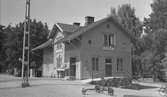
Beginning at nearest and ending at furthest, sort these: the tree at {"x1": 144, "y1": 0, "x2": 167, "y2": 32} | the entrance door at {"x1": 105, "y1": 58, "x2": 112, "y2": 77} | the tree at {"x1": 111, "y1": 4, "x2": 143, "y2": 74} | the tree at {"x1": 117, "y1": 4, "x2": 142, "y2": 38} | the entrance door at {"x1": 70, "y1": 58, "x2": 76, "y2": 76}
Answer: the entrance door at {"x1": 70, "y1": 58, "x2": 76, "y2": 76}, the entrance door at {"x1": 105, "y1": 58, "x2": 112, "y2": 77}, the tree at {"x1": 144, "y1": 0, "x2": 167, "y2": 32}, the tree at {"x1": 111, "y1": 4, "x2": 143, "y2": 74}, the tree at {"x1": 117, "y1": 4, "x2": 142, "y2": 38}

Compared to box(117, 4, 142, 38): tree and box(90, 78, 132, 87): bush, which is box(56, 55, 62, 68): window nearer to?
box(90, 78, 132, 87): bush

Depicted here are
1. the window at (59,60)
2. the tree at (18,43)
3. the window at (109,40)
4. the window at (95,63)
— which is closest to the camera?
the window at (95,63)

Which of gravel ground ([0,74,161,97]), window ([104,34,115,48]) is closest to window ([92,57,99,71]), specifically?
window ([104,34,115,48])

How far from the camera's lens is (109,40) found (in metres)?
31.4

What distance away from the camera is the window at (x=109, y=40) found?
30.8 metres

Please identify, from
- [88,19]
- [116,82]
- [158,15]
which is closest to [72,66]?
[88,19]

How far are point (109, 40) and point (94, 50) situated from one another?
3.02 meters

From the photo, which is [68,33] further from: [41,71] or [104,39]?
[41,71]

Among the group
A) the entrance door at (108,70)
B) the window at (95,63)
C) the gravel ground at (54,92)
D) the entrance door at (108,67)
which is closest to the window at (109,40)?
the entrance door at (108,67)

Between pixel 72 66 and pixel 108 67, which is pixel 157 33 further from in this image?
A: pixel 72 66

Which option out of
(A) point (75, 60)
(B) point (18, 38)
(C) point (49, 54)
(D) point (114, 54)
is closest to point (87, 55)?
(A) point (75, 60)

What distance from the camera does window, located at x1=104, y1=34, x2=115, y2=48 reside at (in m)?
30.8

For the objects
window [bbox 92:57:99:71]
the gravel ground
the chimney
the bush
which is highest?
the chimney

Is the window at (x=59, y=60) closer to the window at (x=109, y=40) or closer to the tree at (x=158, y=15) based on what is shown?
the window at (x=109, y=40)
